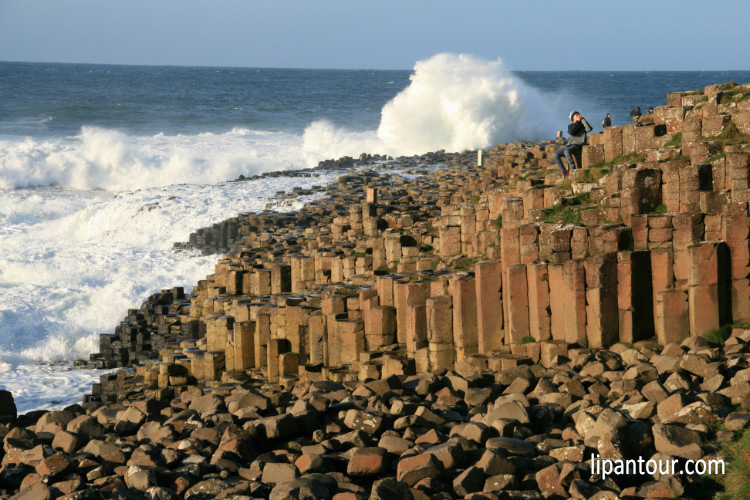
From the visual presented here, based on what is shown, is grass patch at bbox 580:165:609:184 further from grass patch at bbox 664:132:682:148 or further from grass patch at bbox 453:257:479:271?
grass patch at bbox 453:257:479:271

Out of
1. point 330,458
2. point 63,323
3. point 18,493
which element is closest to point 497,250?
point 330,458

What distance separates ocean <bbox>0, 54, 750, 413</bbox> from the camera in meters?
24.0

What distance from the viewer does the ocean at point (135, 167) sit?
24031mm

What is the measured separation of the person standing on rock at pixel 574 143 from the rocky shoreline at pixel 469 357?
324mm

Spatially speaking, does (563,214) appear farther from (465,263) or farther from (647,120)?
(647,120)

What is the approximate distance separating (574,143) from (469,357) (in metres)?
5.82

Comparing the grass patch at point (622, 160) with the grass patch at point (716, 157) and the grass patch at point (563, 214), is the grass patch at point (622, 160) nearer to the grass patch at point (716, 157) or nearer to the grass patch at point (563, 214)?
the grass patch at point (563, 214)

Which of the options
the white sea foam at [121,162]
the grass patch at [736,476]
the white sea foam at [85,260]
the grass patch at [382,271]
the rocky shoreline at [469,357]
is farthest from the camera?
the white sea foam at [121,162]

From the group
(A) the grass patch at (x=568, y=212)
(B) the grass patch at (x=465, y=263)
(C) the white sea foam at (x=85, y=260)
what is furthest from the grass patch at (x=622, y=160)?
(C) the white sea foam at (x=85, y=260)

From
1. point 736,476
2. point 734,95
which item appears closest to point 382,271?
point 734,95

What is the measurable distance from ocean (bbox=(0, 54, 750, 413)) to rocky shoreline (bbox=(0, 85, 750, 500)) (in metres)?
3.01

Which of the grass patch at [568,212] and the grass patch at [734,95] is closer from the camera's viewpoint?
the grass patch at [568,212]

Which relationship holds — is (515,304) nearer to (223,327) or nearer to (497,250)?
(497,250)

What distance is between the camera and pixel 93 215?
122 ft
